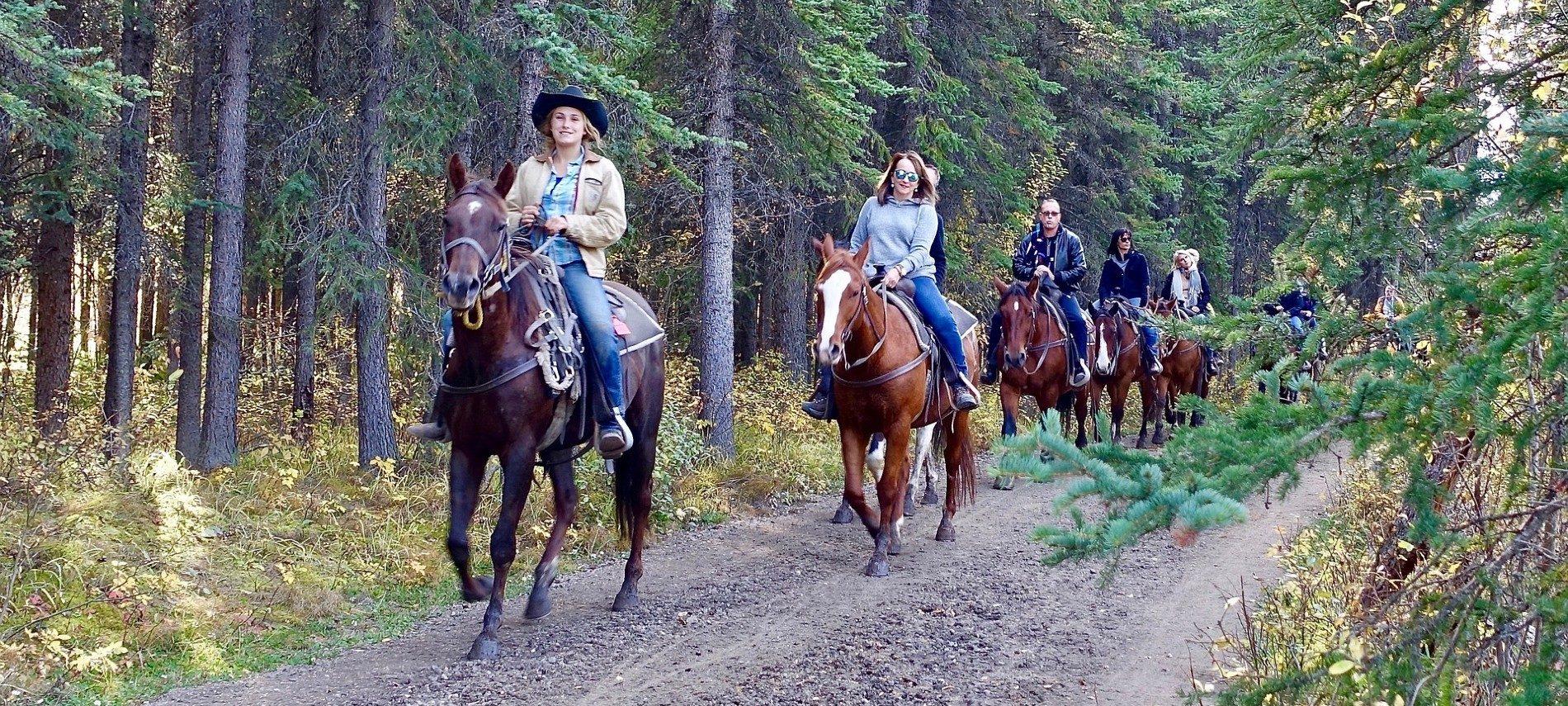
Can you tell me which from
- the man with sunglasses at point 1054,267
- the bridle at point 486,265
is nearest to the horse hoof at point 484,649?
the bridle at point 486,265

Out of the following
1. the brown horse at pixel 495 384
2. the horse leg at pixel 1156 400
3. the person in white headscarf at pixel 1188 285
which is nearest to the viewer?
the brown horse at pixel 495 384

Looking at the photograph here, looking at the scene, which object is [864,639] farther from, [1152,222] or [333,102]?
[1152,222]

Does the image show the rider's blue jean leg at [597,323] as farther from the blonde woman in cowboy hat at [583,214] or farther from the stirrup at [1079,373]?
the stirrup at [1079,373]

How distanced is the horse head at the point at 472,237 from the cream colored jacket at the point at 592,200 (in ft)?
2.53

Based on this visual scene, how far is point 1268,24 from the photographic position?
4859 mm

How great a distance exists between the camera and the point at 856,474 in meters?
8.77

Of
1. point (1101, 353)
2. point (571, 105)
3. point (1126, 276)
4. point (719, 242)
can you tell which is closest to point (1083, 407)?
point (1101, 353)

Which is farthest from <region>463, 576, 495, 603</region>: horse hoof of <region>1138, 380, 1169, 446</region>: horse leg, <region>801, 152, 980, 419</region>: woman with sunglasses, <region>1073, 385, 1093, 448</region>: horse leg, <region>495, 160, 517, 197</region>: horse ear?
<region>1138, 380, 1169, 446</region>: horse leg

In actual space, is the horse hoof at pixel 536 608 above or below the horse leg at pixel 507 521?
below

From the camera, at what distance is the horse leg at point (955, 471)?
999 cm

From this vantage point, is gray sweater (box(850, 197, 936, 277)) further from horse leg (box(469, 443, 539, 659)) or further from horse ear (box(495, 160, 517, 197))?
horse leg (box(469, 443, 539, 659))

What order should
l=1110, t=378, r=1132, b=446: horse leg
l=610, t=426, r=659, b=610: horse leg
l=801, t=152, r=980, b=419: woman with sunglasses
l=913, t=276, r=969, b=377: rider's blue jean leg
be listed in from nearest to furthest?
l=610, t=426, r=659, b=610: horse leg
l=801, t=152, r=980, b=419: woman with sunglasses
l=913, t=276, r=969, b=377: rider's blue jean leg
l=1110, t=378, r=1132, b=446: horse leg

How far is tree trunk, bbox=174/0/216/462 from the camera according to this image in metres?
12.0

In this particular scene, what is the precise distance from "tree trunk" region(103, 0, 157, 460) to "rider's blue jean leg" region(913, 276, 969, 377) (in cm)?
712
